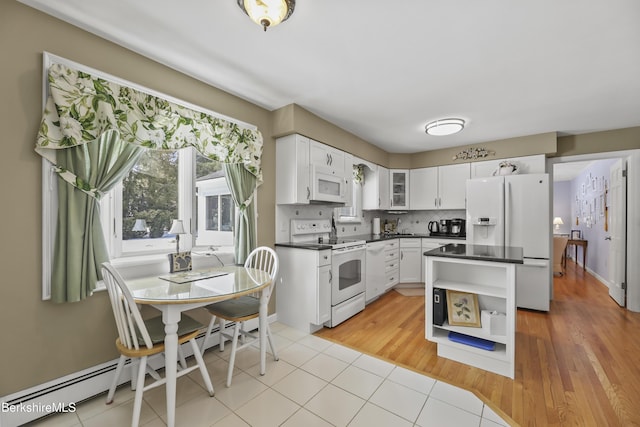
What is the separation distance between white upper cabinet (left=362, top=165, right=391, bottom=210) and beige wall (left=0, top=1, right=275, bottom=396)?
3.75 m

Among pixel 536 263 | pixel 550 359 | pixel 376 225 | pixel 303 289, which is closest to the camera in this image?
pixel 550 359

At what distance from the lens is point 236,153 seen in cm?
263

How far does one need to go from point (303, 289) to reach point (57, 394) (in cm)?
193

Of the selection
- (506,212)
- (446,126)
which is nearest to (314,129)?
(446,126)

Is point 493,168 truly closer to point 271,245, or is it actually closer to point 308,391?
point 271,245

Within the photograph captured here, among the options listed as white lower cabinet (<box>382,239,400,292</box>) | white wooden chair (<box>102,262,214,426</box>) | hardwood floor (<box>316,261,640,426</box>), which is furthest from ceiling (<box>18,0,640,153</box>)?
hardwood floor (<box>316,261,640,426</box>)

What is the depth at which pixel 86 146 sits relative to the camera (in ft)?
5.76

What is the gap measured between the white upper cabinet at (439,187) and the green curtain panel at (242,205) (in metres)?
3.23

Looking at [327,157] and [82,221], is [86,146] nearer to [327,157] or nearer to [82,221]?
[82,221]

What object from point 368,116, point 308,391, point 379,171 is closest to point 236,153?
point 368,116

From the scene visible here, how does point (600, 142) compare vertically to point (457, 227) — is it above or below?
above

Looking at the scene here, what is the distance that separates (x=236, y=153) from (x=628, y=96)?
391 centimetres

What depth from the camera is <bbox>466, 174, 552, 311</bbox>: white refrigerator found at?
3473 millimetres

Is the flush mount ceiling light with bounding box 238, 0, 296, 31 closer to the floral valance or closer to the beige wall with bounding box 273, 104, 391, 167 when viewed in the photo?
the floral valance
